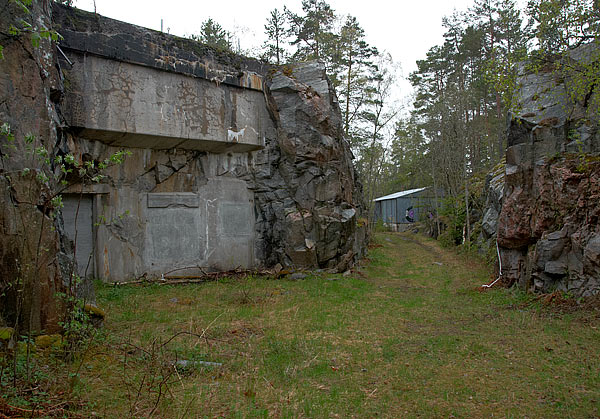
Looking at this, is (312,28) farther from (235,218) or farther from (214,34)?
(235,218)

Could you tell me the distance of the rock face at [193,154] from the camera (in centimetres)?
950

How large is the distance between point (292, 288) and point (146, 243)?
3.89m

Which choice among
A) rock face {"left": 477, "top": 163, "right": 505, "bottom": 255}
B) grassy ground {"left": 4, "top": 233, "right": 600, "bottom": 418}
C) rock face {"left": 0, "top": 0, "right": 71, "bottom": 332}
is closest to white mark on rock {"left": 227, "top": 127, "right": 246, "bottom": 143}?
grassy ground {"left": 4, "top": 233, "right": 600, "bottom": 418}

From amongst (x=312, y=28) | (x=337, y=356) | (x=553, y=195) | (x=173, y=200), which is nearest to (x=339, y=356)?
(x=337, y=356)

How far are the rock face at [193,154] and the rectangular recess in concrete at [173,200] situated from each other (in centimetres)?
3

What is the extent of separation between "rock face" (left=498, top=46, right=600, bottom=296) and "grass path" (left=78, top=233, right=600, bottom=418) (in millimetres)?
858

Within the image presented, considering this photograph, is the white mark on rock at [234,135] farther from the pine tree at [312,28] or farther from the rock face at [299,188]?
the pine tree at [312,28]

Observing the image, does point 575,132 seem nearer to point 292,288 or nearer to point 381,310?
point 381,310

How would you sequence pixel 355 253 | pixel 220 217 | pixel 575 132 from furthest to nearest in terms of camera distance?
pixel 355 253 → pixel 220 217 → pixel 575 132

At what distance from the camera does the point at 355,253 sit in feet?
46.5

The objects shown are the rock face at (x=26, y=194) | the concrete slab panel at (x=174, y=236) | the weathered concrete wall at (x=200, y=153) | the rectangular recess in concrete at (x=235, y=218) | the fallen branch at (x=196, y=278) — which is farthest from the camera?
the rectangular recess in concrete at (x=235, y=218)

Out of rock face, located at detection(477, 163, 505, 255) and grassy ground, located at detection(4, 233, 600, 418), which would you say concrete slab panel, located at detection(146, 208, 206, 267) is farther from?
rock face, located at detection(477, 163, 505, 255)

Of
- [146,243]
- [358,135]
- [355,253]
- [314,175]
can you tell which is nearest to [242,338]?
[146,243]

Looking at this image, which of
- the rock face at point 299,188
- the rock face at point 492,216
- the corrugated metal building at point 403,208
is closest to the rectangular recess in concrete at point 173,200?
the rock face at point 299,188
